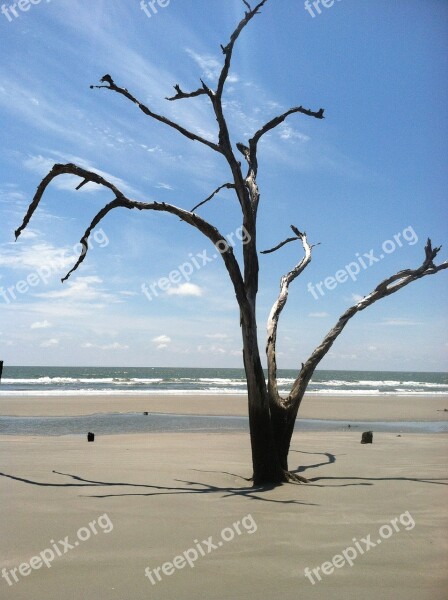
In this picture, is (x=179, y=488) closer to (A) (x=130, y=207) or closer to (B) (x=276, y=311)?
(B) (x=276, y=311)

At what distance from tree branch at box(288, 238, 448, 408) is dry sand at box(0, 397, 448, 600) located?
1330 millimetres

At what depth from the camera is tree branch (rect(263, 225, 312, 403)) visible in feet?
23.1

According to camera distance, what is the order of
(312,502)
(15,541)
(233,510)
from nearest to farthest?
1. (15,541)
2. (233,510)
3. (312,502)

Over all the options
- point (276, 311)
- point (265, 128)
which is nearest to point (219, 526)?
point (276, 311)

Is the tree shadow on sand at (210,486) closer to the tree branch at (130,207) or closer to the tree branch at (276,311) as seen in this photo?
the tree branch at (276,311)

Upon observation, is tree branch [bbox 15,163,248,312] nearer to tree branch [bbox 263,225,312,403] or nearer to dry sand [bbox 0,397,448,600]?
tree branch [bbox 263,225,312,403]

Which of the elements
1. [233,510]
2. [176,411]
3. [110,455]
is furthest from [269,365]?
[176,411]

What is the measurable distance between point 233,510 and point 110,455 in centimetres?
466

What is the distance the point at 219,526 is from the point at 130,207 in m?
4.03

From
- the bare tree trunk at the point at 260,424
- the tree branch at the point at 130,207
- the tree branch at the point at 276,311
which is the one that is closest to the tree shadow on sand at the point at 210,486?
the bare tree trunk at the point at 260,424

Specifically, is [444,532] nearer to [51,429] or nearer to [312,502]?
[312,502]

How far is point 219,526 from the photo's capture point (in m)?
4.79

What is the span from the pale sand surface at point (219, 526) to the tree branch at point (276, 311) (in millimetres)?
1351

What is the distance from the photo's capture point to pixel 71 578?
3.61 metres
